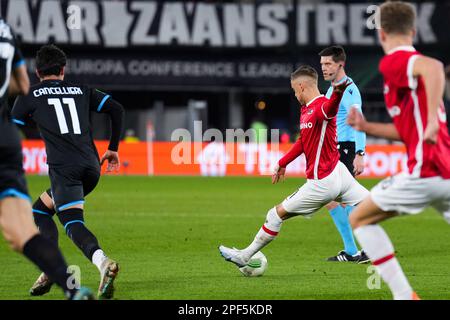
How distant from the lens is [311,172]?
377 inches

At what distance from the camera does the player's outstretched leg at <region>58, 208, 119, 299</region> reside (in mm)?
7613

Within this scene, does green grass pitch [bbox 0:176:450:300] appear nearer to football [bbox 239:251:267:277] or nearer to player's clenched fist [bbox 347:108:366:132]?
football [bbox 239:251:267:277]

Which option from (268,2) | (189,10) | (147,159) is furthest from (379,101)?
(147,159)

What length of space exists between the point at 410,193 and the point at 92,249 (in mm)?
2933

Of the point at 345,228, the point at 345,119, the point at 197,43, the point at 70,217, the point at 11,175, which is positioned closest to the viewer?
the point at 11,175

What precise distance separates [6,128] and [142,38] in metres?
26.9

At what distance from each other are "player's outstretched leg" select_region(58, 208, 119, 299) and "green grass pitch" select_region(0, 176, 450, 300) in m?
0.35

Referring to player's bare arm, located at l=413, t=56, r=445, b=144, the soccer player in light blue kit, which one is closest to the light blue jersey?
the soccer player in light blue kit

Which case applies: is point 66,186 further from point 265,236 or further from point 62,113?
point 265,236

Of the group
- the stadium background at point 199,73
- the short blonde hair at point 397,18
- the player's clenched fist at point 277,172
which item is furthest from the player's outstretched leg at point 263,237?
the stadium background at point 199,73

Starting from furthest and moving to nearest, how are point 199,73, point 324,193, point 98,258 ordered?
point 199,73 → point 324,193 → point 98,258

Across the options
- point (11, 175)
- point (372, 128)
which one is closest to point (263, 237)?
point (372, 128)

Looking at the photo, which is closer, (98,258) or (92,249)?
(98,258)
